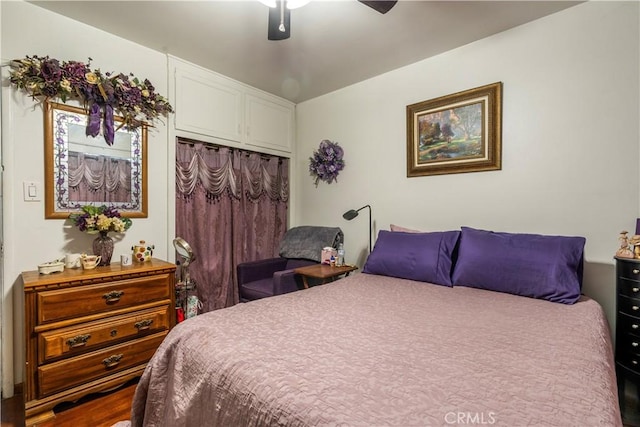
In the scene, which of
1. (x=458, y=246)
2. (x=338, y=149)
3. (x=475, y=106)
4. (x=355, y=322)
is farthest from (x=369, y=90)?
(x=355, y=322)

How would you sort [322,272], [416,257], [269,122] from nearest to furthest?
1. [416,257]
2. [322,272]
3. [269,122]

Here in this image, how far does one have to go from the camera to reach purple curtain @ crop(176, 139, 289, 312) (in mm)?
2830

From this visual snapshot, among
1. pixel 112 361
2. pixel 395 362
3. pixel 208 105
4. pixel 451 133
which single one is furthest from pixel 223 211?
pixel 395 362

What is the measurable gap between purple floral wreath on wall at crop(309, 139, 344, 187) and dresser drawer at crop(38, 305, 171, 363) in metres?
2.00

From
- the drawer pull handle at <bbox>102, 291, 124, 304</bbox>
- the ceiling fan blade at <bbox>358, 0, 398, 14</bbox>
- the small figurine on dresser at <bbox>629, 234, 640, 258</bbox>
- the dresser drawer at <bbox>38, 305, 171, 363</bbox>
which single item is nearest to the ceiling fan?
the ceiling fan blade at <bbox>358, 0, 398, 14</bbox>

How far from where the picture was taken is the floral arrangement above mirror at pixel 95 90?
1.89 metres

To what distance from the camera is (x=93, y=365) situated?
1.82 m

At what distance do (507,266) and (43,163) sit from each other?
3052 mm

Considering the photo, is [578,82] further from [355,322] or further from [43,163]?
[43,163]

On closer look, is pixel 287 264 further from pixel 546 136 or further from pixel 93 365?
pixel 546 136

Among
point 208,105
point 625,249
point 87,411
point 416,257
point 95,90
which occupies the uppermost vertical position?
point 208,105

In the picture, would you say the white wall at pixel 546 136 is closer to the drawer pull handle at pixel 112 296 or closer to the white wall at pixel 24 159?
the drawer pull handle at pixel 112 296

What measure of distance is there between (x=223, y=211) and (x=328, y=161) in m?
1.23

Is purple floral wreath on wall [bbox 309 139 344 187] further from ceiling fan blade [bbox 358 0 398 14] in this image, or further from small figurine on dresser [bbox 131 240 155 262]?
small figurine on dresser [bbox 131 240 155 262]
